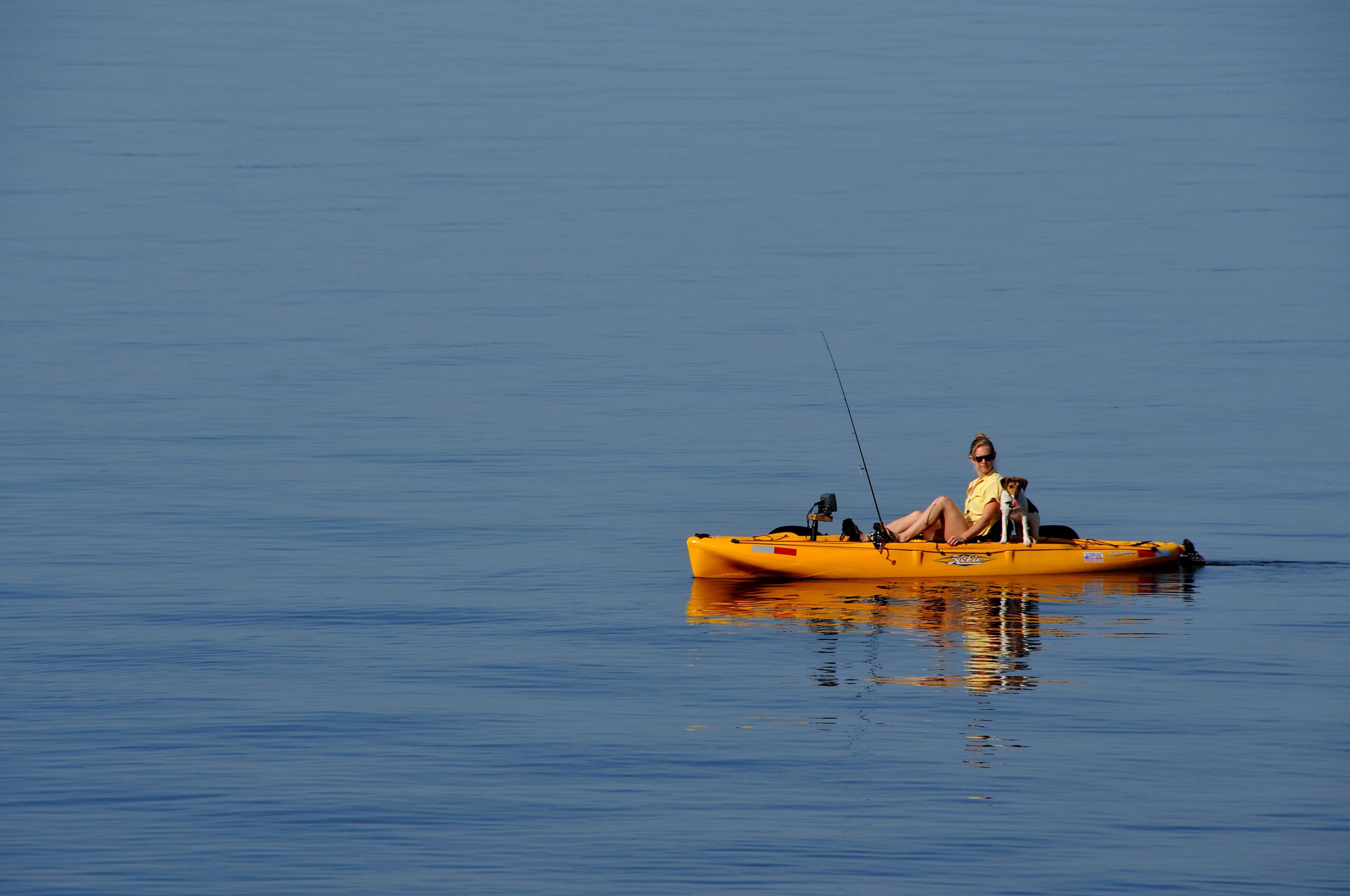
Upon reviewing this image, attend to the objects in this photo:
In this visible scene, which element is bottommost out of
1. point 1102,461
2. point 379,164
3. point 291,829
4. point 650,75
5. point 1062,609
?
point 291,829

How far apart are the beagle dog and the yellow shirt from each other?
0.19 ft

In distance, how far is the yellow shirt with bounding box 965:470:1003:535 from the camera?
16.4m

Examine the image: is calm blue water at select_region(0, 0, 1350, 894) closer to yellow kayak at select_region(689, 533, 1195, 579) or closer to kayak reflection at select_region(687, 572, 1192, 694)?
kayak reflection at select_region(687, 572, 1192, 694)

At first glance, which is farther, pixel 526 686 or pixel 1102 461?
pixel 1102 461

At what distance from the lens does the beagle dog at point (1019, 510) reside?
53.4 ft

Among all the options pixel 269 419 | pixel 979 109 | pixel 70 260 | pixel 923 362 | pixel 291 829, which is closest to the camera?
pixel 291 829

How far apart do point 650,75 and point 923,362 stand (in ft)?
209

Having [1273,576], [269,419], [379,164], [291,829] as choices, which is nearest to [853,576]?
[1273,576]

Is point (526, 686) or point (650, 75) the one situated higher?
point (650, 75)

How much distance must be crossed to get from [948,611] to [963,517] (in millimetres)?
1288

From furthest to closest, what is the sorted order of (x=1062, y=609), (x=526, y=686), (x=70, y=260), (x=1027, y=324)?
(x=70, y=260) < (x=1027, y=324) < (x=1062, y=609) < (x=526, y=686)

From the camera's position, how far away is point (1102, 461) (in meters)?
24.8

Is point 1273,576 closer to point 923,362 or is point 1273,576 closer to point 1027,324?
point 923,362

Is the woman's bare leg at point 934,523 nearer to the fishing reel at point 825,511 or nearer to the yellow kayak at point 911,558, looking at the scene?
the yellow kayak at point 911,558
